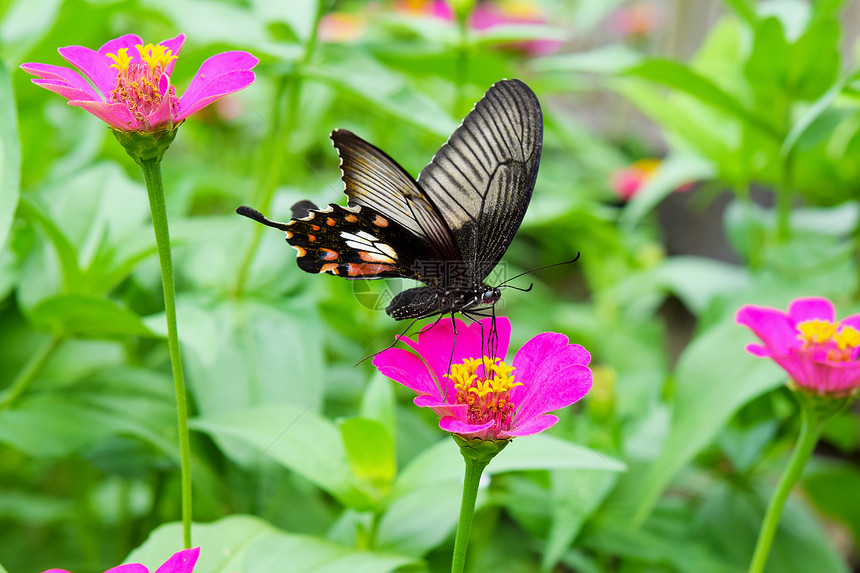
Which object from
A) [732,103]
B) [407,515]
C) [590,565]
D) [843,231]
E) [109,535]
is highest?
[732,103]

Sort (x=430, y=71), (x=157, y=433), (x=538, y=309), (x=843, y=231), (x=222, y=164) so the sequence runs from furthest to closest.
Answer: (x=222, y=164), (x=538, y=309), (x=843, y=231), (x=430, y=71), (x=157, y=433)

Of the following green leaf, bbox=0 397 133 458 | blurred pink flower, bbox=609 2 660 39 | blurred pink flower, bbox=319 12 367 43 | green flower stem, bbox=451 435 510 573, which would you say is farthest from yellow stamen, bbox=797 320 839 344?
blurred pink flower, bbox=609 2 660 39

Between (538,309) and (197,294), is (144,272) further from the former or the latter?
(538,309)

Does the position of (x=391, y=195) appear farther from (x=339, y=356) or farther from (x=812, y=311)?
(x=339, y=356)

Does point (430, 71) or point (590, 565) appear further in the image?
point (430, 71)

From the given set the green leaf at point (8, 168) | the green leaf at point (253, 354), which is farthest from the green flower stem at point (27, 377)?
the green leaf at point (8, 168)

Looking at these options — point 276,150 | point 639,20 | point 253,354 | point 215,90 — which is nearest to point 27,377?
point 253,354

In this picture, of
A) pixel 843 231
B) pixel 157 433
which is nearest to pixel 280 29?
pixel 157 433
